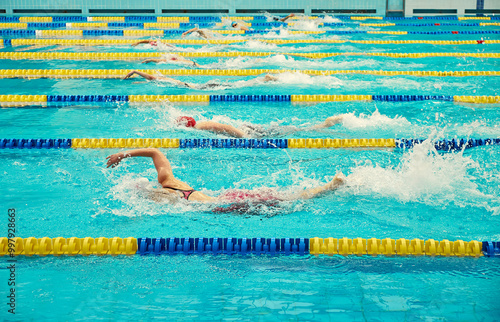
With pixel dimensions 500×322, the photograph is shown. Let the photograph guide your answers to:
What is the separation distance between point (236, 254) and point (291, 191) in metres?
1.01

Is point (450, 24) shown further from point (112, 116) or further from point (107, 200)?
point (107, 200)

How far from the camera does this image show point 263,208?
402cm

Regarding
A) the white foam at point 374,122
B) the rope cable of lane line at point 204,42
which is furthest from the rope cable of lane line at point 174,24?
the white foam at point 374,122

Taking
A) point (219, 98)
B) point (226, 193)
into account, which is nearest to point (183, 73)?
point (219, 98)

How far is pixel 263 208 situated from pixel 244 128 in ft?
6.76

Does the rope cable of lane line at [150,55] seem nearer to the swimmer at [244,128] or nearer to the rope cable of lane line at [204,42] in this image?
the rope cable of lane line at [204,42]

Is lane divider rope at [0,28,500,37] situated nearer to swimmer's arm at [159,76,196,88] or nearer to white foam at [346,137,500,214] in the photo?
swimmer's arm at [159,76,196,88]

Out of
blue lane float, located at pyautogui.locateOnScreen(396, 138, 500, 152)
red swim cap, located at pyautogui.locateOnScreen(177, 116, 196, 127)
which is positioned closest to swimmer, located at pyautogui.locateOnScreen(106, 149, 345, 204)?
red swim cap, located at pyautogui.locateOnScreen(177, 116, 196, 127)

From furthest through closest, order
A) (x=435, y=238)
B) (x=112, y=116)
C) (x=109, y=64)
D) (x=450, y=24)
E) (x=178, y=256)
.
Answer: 1. (x=450, y=24)
2. (x=109, y=64)
3. (x=112, y=116)
4. (x=435, y=238)
5. (x=178, y=256)

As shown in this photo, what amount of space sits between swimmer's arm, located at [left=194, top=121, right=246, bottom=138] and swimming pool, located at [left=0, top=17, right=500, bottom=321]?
0.09m

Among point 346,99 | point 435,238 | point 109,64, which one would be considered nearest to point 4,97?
point 109,64

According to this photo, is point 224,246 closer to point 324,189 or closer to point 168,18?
point 324,189

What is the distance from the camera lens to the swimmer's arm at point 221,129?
5758mm

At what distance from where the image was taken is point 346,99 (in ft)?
24.0
